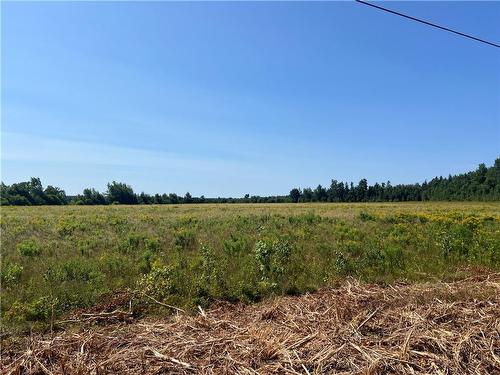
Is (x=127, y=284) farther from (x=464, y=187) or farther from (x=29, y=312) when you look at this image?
(x=464, y=187)

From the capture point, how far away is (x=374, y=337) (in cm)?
499


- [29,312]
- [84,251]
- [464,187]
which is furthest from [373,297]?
[464,187]

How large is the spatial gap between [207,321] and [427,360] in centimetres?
320

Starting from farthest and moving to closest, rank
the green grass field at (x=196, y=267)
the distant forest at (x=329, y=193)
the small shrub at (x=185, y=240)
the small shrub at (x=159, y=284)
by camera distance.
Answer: the distant forest at (x=329, y=193)
the small shrub at (x=185, y=240)
the small shrub at (x=159, y=284)
the green grass field at (x=196, y=267)

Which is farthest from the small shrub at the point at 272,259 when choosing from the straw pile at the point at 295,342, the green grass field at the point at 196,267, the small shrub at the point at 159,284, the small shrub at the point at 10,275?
the small shrub at the point at 10,275

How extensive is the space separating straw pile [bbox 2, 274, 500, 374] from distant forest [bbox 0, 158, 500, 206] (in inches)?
3621

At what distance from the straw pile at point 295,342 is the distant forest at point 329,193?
9197 centimetres

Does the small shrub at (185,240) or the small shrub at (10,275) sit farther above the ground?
the small shrub at (185,240)

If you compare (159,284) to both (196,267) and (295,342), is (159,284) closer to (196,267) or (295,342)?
(196,267)

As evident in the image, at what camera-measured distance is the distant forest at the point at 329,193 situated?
10462cm

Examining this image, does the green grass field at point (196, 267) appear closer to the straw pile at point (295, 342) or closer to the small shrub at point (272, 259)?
the small shrub at point (272, 259)

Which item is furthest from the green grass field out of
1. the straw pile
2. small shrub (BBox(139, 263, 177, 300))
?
the straw pile

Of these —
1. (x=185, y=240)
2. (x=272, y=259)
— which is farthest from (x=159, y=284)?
(x=185, y=240)

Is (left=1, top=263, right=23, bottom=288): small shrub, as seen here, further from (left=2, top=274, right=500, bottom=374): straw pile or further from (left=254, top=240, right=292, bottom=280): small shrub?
(left=254, top=240, right=292, bottom=280): small shrub
